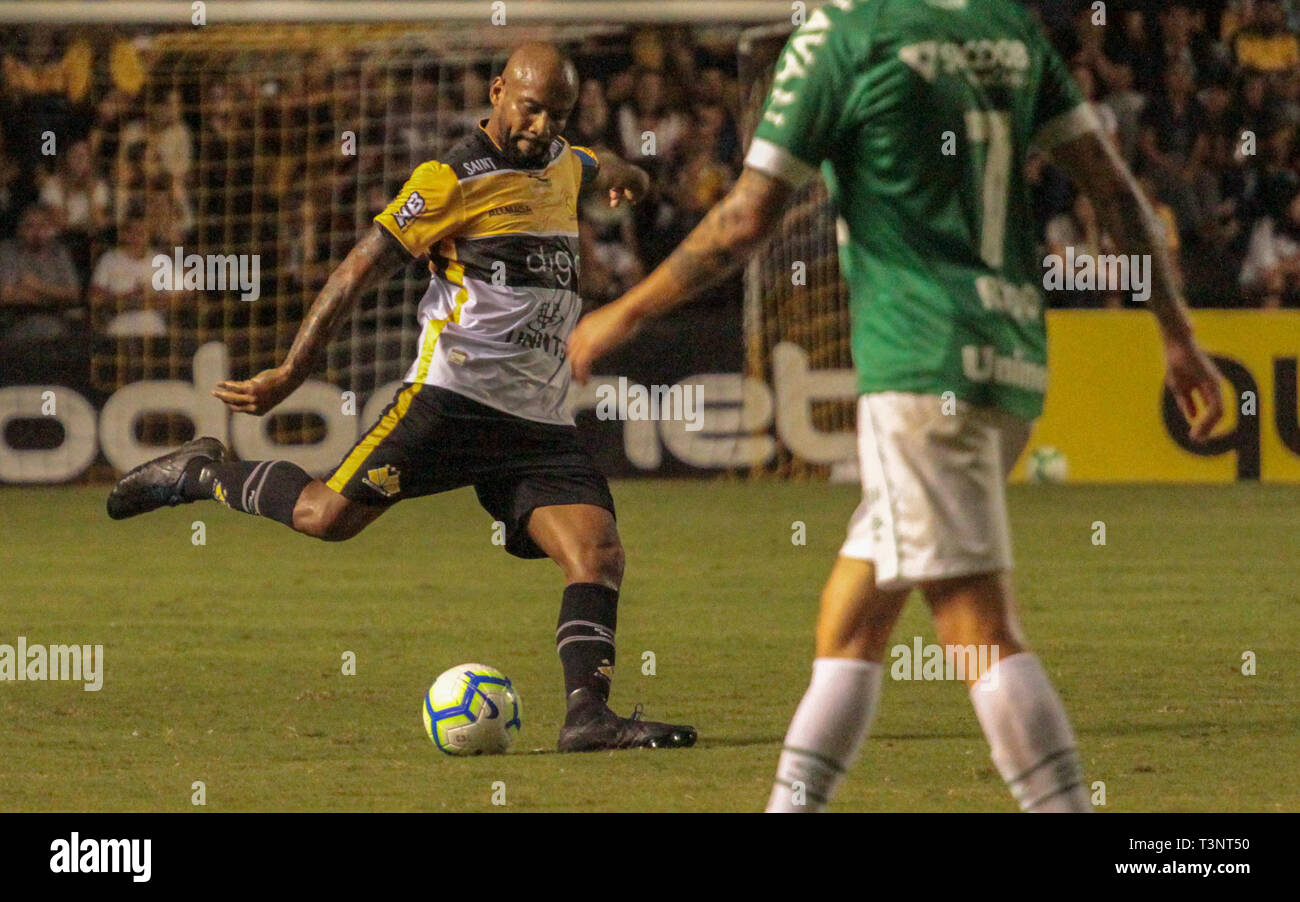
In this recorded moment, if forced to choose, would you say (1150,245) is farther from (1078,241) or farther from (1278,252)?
(1278,252)

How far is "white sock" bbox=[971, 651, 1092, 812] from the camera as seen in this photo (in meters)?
3.81

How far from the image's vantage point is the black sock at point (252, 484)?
21.8ft

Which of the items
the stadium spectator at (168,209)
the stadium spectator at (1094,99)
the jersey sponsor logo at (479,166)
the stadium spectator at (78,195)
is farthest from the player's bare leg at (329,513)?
the stadium spectator at (1094,99)

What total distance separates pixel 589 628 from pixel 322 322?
1191 millimetres

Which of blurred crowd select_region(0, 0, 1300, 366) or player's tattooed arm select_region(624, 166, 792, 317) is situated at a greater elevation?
blurred crowd select_region(0, 0, 1300, 366)

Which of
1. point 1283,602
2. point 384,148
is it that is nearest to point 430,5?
point 384,148

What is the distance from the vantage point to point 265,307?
15.9 metres

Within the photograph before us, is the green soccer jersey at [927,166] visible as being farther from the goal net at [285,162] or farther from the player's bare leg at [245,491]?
the goal net at [285,162]

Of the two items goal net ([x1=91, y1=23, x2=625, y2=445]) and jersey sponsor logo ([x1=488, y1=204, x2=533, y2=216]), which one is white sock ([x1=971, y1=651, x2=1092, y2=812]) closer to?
jersey sponsor logo ([x1=488, y1=204, x2=533, y2=216])

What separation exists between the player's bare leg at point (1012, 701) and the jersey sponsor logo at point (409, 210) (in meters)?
2.81

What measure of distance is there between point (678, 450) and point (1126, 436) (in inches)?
125

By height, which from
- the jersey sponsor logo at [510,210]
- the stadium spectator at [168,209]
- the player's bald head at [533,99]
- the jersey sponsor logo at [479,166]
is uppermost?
the stadium spectator at [168,209]

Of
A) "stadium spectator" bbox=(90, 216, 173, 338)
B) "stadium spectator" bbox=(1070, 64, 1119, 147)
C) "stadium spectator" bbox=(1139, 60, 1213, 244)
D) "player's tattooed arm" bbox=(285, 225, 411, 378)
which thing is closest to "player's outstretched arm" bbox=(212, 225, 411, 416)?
"player's tattooed arm" bbox=(285, 225, 411, 378)

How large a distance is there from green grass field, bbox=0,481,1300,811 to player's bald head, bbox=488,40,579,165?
70.2 inches
